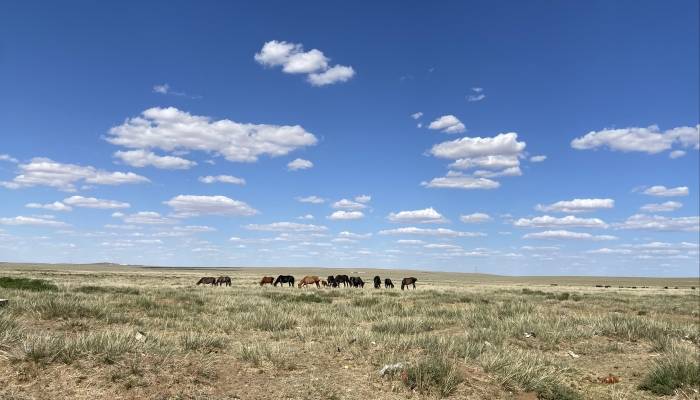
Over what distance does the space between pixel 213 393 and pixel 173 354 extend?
5.60 ft

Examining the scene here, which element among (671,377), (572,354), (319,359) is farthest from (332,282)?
(671,377)

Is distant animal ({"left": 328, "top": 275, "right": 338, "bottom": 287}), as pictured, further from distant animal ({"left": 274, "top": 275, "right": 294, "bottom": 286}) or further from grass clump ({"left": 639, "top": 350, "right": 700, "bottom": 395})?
grass clump ({"left": 639, "top": 350, "right": 700, "bottom": 395})

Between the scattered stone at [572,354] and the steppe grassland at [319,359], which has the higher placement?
the steppe grassland at [319,359]

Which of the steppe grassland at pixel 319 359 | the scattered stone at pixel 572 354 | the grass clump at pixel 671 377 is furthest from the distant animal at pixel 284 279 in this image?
the grass clump at pixel 671 377

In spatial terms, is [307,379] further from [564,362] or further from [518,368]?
[564,362]

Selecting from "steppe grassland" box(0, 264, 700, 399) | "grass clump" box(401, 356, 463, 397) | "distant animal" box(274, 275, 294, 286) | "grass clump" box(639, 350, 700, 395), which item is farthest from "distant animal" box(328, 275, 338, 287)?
"grass clump" box(401, 356, 463, 397)

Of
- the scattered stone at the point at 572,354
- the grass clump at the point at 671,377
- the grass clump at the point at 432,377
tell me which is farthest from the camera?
the scattered stone at the point at 572,354

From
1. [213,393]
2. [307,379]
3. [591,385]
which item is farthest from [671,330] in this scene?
[213,393]

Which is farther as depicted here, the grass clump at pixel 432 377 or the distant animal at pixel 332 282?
the distant animal at pixel 332 282

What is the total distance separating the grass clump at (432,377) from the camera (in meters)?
8.27

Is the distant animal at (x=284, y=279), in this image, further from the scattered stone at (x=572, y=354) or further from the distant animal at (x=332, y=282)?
the scattered stone at (x=572, y=354)

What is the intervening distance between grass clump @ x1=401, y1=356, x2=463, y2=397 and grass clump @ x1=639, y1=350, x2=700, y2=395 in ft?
13.9

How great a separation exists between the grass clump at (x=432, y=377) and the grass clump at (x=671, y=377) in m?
4.22

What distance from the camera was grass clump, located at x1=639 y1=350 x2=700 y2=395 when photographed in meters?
9.97
